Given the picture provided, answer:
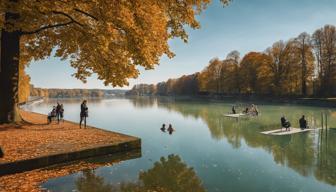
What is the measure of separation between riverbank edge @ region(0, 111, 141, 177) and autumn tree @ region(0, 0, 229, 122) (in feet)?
14.6

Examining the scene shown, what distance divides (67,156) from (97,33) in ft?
22.0

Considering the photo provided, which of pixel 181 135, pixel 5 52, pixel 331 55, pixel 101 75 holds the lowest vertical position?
pixel 181 135

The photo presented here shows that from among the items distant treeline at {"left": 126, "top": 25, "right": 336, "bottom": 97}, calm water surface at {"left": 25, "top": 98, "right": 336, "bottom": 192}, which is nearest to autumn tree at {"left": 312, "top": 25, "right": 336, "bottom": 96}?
distant treeline at {"left": 126, "top": 25, "right": 336, "bottom": 97}

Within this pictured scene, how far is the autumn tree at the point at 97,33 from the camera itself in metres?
13.0

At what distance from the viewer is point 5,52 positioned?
1614 centimetres

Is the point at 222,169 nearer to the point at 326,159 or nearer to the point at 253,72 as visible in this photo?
the point at 326,159

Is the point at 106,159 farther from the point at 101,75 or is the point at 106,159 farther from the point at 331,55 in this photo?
the point at 331,55

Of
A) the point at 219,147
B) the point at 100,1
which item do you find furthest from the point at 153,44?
the point at 219,147

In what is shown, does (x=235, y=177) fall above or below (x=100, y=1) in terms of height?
below

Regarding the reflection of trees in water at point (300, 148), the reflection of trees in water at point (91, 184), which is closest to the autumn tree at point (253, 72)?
the reflection of trees in water at point (300, 148)

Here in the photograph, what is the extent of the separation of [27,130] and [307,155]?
17.5m

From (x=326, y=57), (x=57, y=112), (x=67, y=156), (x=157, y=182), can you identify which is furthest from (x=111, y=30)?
(x=326, y=57)

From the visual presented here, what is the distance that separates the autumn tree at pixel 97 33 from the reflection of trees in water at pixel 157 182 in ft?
18.7

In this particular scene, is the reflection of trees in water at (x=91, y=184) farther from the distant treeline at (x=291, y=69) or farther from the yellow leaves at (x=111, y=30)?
the distant treeline at (x=291, y=69)
